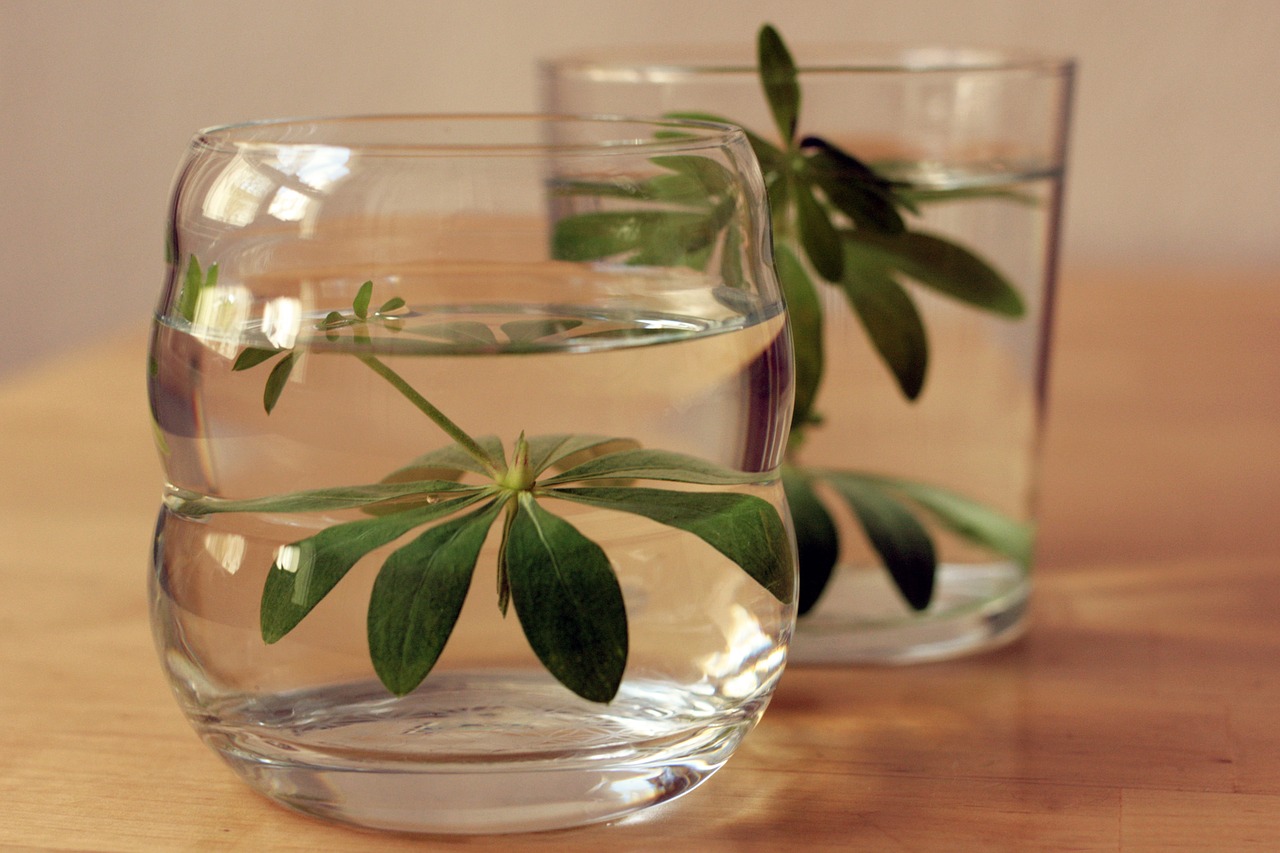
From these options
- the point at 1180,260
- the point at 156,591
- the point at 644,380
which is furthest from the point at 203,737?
the point at 1180,260

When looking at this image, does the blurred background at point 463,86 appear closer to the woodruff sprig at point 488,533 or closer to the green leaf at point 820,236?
the green leaf at point 820,236

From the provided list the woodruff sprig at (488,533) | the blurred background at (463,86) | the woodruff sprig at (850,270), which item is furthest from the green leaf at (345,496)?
the blurred background at (463,86)

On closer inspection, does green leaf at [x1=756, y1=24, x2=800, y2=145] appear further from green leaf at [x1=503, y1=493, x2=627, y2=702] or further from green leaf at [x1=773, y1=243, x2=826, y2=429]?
green leaf at [x1=503, y1=493, x2=627, y2=702]

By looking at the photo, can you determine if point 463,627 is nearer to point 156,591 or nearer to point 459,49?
point 156,591

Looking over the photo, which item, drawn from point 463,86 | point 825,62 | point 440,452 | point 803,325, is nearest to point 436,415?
point 440,452

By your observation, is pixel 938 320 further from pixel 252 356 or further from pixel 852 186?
pixel 252 356

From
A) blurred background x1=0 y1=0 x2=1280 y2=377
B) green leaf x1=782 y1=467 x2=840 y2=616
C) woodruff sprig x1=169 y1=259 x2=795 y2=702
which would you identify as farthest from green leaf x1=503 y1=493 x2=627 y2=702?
blurred background x1=0 y1=0 x2=1280 y2=377
